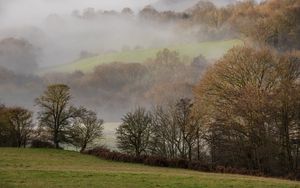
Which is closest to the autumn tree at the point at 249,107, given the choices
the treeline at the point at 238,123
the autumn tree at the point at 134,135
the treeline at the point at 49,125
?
the treeline at the point at 238,123

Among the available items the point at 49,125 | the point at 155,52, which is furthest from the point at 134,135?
the point at 155,52

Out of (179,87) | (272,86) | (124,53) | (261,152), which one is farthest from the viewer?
(124,53)

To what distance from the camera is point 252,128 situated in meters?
61.1

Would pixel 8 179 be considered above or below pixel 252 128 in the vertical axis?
below

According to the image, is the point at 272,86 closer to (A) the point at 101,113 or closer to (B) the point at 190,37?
(A) the point at 101,113

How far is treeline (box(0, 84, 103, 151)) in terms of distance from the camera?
84.3 meters

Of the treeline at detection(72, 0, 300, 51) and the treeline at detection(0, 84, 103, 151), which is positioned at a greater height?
the treeline at detection(72, 0, 300, 51)

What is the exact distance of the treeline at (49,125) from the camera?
84.3 meters

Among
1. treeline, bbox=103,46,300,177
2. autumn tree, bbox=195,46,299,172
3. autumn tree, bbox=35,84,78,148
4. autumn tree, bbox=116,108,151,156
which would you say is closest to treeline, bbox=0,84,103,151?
autumn tree, bbox=35,84,78,148

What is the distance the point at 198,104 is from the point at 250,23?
82.4 metres

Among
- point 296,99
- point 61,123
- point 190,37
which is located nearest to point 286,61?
point 296,99

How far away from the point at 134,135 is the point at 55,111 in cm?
1687

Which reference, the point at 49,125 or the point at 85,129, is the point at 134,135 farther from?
the point at 49,125

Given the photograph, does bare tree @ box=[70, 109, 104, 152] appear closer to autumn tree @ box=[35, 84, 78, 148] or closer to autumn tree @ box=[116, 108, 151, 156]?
autumn tree @ box=[35, 84, 78, 148]
